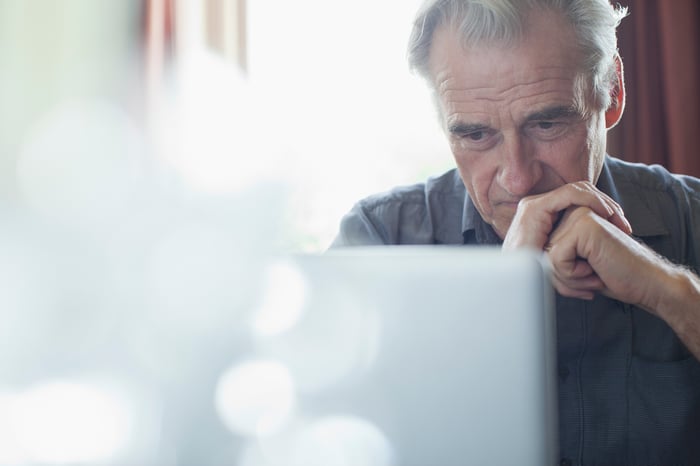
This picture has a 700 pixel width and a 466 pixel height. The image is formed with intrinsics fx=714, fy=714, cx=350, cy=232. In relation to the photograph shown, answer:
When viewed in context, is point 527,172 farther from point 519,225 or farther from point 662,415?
point 662,415

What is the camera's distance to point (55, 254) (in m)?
0.53

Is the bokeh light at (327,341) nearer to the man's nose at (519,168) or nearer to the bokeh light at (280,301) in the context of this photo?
the bokeh light at (280,301)

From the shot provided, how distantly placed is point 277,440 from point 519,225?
54cm

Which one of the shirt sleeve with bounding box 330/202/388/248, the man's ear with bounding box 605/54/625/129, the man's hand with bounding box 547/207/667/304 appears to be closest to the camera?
the man's hand with bounding box 547/207/667/304

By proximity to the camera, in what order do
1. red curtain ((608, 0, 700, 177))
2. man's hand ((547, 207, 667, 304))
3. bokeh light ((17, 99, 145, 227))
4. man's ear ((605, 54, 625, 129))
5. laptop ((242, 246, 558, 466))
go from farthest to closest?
1. bokeh light ((17, 99, 145, 227))
2. red curtain ((608, 0, 700, 177))
3. man's ear ((605, 54, 625, 129))
4. man's hand ((547, 207, 667, 304))
5. laptop ((242, 246, 558, 466))

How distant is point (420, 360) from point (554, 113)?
33.7 inches

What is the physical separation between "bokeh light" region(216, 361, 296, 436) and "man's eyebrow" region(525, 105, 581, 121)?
0.85 metres

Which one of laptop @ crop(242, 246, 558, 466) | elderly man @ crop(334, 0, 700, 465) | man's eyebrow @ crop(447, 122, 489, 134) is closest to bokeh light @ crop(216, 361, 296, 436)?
laptop @ crop(242, 246, 558, 466)

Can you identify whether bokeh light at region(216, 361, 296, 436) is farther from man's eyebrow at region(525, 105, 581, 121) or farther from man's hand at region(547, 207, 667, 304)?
man's eyebrow at region(525, 105, 581, 121)

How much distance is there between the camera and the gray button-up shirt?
3.84 ft

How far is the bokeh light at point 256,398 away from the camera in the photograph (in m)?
0.50

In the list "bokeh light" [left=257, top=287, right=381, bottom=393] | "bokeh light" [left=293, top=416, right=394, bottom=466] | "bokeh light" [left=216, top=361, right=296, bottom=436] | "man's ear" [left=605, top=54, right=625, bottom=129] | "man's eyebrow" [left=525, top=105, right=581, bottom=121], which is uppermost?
"man's ear" [left=605, top=54, right=625, bottom=129]

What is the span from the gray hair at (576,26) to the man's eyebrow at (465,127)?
0.47ft

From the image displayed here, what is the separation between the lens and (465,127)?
1.26 m
